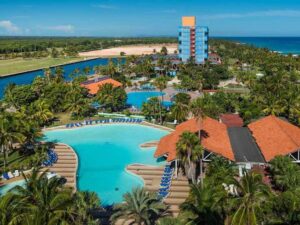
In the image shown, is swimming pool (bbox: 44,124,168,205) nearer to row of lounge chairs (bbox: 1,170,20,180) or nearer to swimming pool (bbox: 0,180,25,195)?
swimming pool (bbox: 0,180,25,195)

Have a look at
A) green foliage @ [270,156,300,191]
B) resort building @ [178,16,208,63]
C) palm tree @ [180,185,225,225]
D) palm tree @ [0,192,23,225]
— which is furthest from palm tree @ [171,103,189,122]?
resort building @ [178,16,208,63]

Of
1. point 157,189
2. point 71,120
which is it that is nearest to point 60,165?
point 157,189

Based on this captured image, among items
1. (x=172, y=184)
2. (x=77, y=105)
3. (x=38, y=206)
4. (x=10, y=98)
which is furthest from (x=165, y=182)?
(x=10, y=98)

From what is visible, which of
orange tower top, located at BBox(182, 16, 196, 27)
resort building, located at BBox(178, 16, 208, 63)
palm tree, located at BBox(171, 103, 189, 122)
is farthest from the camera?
orange tower top, located at BBox(182, 16, 196, 27)

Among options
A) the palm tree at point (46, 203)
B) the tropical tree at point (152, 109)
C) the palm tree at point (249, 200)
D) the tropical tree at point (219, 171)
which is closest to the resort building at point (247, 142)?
the tropical tree at point (219, 171)

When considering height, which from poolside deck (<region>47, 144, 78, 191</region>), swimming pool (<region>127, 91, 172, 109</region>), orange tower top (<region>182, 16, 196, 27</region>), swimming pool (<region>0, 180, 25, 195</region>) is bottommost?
swimming pool (<region>0, 180, 25, 195</region>)
